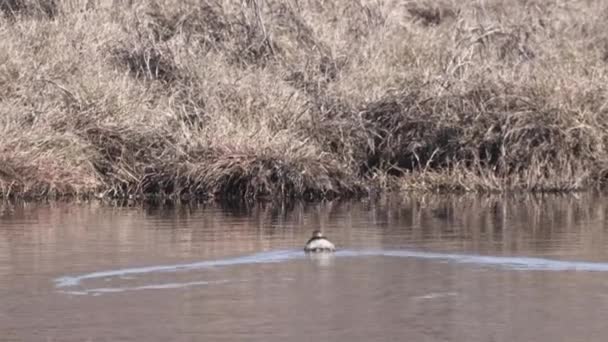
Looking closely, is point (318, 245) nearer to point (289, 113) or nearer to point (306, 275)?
point (306, 275)

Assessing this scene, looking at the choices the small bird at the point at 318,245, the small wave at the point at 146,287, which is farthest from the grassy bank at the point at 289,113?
the small wave at the point at 146,287

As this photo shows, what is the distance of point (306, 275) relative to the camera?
1327 centimetres

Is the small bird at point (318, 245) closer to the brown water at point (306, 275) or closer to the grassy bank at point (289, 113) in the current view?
the brown water at point (306, 275)

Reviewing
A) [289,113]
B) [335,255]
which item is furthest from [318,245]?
[289,113]

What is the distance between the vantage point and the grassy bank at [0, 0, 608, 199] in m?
21.2

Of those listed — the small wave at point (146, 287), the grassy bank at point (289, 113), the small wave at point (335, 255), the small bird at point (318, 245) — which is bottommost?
the small wave at point (146, 287)

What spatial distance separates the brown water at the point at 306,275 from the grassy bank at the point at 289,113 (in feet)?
6.41

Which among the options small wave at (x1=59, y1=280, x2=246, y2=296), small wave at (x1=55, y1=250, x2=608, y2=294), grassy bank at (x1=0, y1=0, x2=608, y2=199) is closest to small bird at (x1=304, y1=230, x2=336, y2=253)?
small wave at (x1=55, y1=250, x2=608, y2=294)

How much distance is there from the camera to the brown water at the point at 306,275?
10812mm

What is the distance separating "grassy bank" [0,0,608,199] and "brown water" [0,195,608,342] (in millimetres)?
1953

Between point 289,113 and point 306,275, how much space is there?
9.70 m

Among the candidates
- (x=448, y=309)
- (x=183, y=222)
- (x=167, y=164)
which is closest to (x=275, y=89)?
(x=167, y=164)

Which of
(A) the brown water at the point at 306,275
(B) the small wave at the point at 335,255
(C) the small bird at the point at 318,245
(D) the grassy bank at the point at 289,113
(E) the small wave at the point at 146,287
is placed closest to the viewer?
(A) the brown water at the point at 306,275

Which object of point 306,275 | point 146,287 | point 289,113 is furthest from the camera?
point 289,113
